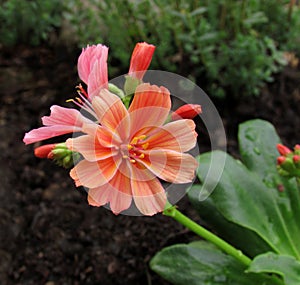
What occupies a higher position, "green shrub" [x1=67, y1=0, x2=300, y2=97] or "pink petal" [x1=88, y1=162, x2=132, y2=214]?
"pink petal" [x1=88, y1=162, x2=132, y2=214]

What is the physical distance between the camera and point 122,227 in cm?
207

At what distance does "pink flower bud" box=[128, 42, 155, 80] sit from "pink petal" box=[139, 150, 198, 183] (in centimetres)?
19

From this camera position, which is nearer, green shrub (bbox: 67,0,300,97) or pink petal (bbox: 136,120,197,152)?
pink petal (bbox: 136,120,197,152)

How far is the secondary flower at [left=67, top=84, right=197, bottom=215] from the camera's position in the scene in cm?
103

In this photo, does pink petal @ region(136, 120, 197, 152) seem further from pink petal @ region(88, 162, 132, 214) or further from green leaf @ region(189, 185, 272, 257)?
green leaf @ region(189, 185, 272, 257)

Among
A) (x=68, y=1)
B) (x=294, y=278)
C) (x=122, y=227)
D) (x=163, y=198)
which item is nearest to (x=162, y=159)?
(x=163, y=198)

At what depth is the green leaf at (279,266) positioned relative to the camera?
1383 mm

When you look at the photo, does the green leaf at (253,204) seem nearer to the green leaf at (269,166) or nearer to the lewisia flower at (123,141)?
the green leaf at (269,166)

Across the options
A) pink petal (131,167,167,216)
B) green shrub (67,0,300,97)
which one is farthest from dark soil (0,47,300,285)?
pink petal (131,167,167,216)

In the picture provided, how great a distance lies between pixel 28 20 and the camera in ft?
8.48

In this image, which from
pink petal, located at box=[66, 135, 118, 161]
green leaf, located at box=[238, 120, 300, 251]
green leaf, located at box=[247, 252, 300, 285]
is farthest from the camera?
green leaf, located at box=[238, 120, 300, 251]

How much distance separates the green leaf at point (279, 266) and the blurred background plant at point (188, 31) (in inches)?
45.8

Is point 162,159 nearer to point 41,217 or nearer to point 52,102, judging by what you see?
point 41,217

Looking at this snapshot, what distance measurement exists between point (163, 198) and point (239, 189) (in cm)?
67
